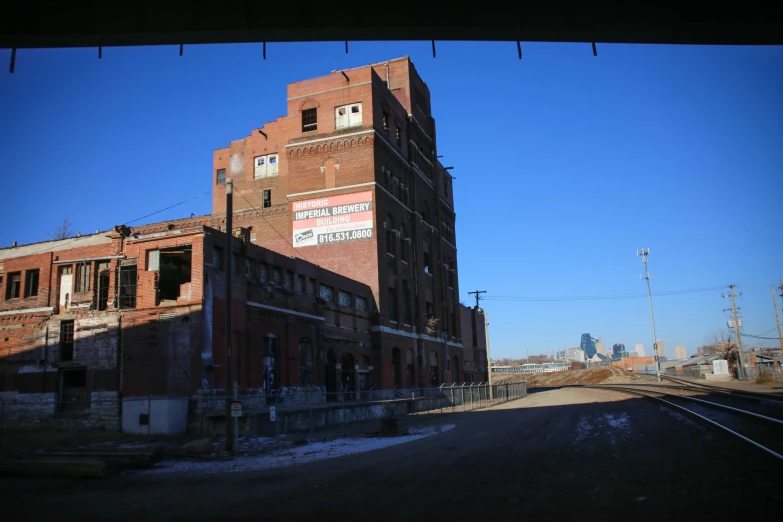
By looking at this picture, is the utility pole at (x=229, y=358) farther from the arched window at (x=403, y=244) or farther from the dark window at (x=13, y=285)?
the arched window at (x=403, y=244)

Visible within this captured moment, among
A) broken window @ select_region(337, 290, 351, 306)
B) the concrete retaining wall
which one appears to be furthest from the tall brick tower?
the concrete retaining wall

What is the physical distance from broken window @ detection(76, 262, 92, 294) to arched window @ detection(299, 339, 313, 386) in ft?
37.2

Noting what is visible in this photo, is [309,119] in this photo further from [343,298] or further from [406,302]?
[406,302]

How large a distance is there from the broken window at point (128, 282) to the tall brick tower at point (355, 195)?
1834cm

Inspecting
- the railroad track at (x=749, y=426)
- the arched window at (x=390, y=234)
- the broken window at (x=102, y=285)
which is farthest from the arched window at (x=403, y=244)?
the railroad track at (x=749, y=426)

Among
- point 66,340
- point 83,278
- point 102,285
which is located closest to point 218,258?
Result: point 102,285

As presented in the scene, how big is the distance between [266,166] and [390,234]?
474 inches

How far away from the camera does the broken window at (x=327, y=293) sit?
37.4m

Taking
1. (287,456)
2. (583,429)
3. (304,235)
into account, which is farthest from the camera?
(304,235)

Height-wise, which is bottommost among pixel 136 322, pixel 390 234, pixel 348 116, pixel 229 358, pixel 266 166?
pixel 229 358

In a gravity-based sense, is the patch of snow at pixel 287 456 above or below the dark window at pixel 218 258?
below

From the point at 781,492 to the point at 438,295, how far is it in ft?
165

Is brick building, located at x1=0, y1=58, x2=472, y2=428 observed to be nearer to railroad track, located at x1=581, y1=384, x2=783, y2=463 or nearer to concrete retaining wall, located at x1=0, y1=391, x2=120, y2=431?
concrete retaining wall, located at x1=0, y1=391, x2=120, y2=431

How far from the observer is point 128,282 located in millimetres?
27000
